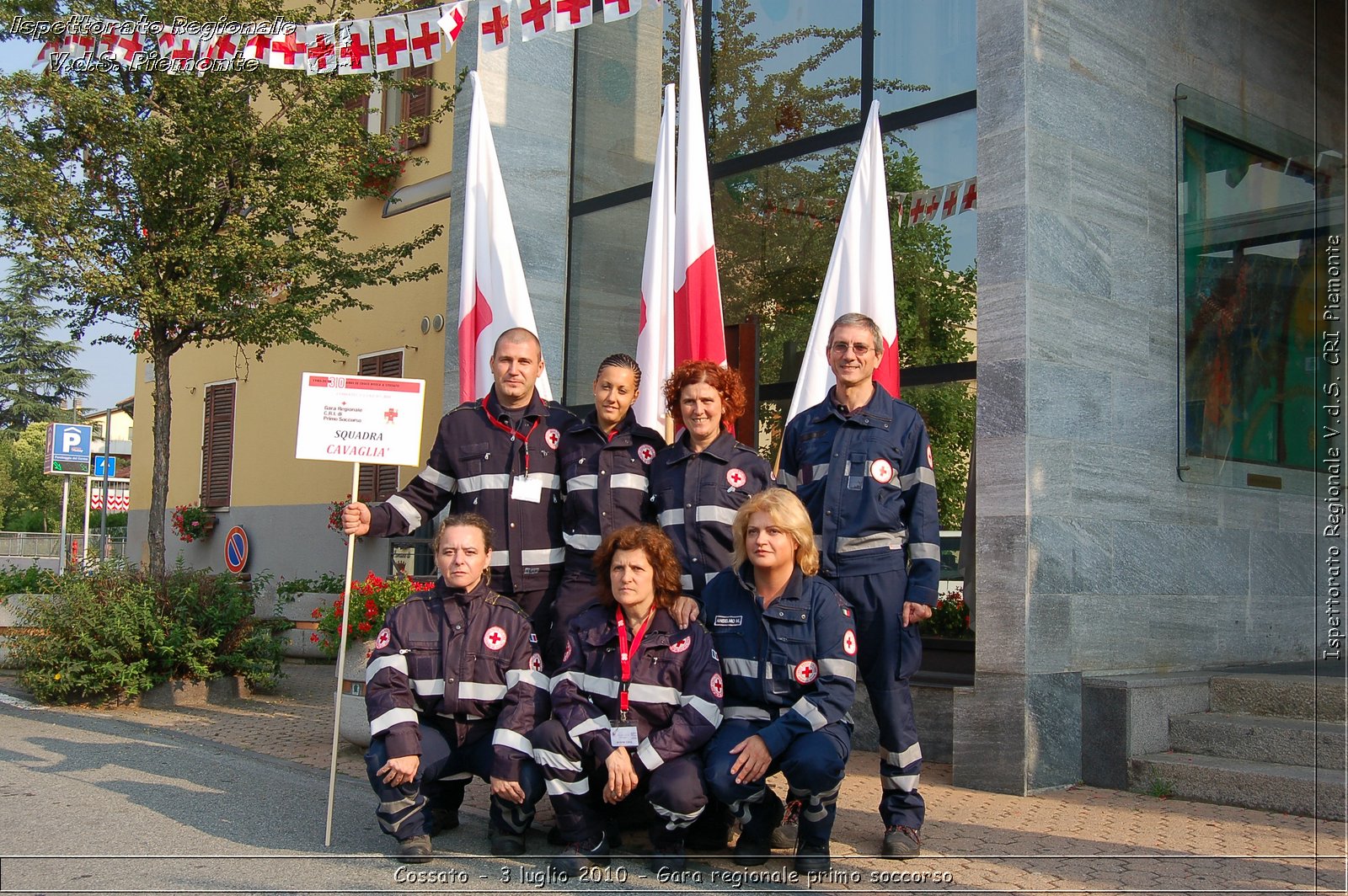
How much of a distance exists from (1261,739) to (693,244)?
4.59 metres

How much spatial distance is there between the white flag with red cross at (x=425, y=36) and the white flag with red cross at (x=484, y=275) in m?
0.79

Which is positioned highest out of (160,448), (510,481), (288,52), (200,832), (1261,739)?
(288,52)

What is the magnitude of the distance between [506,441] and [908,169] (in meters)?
3.91

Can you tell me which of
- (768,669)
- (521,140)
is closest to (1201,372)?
(768,669)

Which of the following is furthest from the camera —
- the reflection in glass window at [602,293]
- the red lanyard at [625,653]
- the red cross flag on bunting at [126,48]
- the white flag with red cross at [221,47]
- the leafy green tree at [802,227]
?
the reflection in glass window at [602,293]

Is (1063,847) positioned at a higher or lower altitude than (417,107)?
lower

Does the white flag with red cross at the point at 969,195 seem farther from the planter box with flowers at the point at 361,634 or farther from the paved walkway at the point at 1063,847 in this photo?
the planter box with flowers at the point at 361,634

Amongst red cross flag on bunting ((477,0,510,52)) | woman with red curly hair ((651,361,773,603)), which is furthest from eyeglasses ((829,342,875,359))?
red cross flag on bunting ((477,0,510,52))

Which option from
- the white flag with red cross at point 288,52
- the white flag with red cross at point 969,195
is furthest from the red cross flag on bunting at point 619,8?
the white flag with red cross at point 969,195

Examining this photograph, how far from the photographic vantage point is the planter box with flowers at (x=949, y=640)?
7.77 m

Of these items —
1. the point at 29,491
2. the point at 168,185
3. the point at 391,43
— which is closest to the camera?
the point at 391,43

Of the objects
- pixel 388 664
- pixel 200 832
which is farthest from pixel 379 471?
pixel 388 664

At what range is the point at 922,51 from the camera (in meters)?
8.45

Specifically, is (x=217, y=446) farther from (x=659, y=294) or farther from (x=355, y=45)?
(x=659, y=294)
